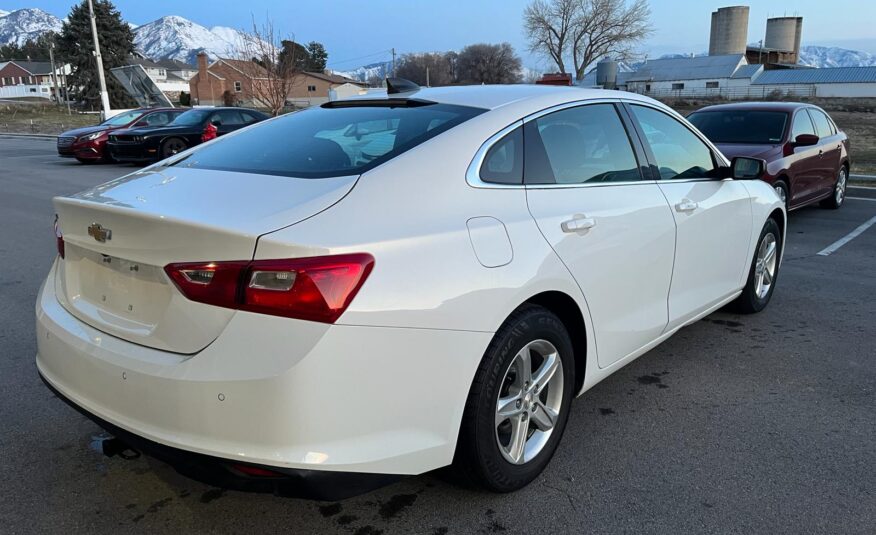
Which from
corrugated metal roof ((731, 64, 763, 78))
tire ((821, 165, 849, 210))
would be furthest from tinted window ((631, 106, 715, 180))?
corrugated metal roof ((731, 64, 763, 78))

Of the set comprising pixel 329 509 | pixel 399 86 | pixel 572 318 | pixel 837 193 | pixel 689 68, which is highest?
pixel 689 68

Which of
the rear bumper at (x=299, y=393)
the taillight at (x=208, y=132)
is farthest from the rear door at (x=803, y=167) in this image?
the taillight at (x=208, y=132)

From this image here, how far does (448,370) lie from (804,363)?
2911 mm

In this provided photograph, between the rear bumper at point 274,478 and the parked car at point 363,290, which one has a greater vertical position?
the parked car at point 363,290

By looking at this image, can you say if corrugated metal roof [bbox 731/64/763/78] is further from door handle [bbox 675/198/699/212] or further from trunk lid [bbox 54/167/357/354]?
trunk lid [bbox 54/167/357/354]

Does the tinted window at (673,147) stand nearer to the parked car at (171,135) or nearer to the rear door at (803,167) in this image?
the rear door at (803,167)

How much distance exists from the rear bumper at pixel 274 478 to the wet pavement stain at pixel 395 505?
0.50 meters

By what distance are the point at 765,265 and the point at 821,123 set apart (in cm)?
591

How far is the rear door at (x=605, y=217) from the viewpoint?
2838mm

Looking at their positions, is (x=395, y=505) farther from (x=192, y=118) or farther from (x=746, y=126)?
(x=192, y=118)

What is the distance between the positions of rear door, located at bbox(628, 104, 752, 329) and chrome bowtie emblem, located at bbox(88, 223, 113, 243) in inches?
105

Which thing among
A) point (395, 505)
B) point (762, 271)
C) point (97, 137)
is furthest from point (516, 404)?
point (97, 137)

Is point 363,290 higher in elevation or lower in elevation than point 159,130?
lower

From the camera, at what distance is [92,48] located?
65312 millimetres
